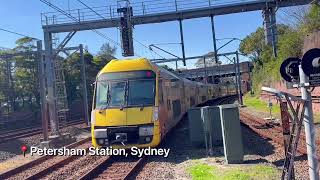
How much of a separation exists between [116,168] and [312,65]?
8.03m

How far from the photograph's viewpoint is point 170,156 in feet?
46.6

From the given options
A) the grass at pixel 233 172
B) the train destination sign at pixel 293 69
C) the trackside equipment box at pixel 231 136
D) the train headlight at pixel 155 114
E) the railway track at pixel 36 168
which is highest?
the train destination sign at pixel 293 69

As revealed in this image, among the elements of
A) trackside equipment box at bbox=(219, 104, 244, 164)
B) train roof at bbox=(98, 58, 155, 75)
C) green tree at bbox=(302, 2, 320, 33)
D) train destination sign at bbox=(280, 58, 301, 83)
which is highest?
green tree at bbox=(302, 2, 320, 33)

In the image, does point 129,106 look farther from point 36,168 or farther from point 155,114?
point 36,168

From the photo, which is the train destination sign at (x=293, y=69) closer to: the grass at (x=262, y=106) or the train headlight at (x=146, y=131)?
the train headlight at (x=146, y=131)

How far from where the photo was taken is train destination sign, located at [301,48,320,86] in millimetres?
5793

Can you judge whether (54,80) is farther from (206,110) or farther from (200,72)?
(200,72)

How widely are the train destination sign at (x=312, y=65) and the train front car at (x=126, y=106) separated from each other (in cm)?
849

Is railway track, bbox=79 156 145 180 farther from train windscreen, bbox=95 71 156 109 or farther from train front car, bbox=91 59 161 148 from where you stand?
train windscreen, bbox=95 71 156 109

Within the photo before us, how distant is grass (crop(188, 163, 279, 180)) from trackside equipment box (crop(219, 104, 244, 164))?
62cm

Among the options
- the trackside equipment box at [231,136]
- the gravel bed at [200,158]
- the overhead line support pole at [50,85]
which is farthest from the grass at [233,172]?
the overhead line support pole at [50,85]

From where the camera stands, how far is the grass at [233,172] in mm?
9672

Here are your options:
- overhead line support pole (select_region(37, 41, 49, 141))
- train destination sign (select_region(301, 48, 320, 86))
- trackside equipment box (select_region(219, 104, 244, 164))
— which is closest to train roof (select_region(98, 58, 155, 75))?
trackside equipment box (select_region(219, 104, 244, 164))

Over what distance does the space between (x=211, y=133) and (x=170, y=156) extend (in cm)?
149
